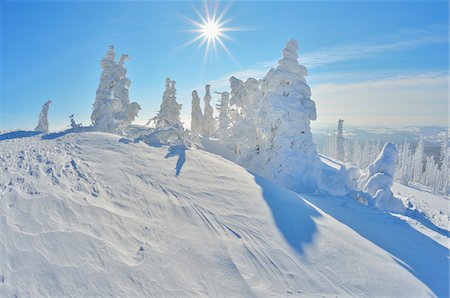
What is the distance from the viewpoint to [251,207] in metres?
7.43

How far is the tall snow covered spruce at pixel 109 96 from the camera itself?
22594mm

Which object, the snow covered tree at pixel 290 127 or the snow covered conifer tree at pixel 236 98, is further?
the snow covered conifer tree at pixel 236 98

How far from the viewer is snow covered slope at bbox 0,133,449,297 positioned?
4.44 meters

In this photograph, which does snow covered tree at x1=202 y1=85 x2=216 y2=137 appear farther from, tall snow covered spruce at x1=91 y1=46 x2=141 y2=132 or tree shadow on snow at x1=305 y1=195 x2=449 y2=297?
tree shadow on snow at x1=305 y1=195 x2=449 y2=297

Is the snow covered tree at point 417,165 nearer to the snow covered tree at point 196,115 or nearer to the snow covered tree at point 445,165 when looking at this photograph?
the snow covered tree at point 445,165

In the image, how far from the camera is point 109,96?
23.0 metres

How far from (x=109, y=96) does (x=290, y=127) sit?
51.9ft

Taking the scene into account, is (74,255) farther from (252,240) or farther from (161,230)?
(252,240)

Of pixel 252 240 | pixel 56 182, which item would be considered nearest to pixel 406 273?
pixel 252 240

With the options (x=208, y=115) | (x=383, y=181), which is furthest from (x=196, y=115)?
(x=383, y=181)

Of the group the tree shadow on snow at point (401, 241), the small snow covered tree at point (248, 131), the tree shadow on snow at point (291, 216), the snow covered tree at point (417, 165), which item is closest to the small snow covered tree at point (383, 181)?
the tree shadow on snow at point (401, 241)

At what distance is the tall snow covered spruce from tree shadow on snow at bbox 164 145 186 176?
47.2 ft

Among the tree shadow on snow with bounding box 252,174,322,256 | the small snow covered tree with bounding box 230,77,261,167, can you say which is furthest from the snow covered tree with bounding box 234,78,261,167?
the tree shadow on snow with bounding box 252,174,322,256

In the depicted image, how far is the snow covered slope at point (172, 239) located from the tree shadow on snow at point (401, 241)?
55mm
